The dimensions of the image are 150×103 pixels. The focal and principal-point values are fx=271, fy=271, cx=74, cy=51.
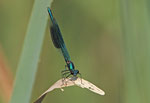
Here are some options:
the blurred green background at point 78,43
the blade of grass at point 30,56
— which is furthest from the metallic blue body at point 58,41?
the blade of grass at point 30,56

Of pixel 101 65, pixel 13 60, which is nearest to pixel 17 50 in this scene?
pixel 13 60

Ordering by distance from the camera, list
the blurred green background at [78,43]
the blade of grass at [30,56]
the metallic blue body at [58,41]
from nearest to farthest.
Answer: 1. the blade of grass at [30,56]
2. the metallic blue body at [58,41]
3. the blurred green background at [78,43]

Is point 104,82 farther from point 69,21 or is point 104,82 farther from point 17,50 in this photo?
point 17,50

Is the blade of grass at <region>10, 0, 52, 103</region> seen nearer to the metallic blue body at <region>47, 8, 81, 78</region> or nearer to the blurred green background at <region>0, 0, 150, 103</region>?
the metallic blue body at <region>47, 8, 81, 78</region>

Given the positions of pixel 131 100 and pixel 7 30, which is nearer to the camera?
pixel 131 100

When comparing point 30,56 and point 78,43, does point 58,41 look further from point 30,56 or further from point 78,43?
point 30,56

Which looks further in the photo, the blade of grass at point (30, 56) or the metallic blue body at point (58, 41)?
the metallic blue body at point (58, 41)

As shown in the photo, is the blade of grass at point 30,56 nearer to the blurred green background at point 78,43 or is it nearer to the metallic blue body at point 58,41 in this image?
the metallic blue body at point 58,41

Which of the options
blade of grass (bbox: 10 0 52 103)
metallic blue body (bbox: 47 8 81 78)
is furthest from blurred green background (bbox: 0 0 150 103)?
blade of grass (bbox: 10 0 52 103)

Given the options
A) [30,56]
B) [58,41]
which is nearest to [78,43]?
[58,41]
